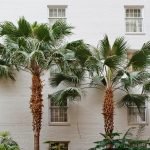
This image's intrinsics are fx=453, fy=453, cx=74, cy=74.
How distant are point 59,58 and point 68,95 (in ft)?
6.02

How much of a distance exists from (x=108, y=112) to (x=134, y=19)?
545cm

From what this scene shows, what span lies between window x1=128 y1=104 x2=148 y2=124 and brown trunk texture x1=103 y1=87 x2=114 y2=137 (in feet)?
7.35

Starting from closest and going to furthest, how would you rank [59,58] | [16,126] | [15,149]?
[15,149] → [59,58] → [16,126]

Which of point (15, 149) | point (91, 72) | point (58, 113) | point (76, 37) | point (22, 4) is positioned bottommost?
point (15, 149)

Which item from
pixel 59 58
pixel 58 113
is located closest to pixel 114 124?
pixel 58 113

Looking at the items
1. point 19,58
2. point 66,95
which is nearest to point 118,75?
point 66,95

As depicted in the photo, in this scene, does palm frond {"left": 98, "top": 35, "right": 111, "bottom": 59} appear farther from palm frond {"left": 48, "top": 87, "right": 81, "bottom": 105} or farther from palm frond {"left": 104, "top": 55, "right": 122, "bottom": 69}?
palm frond {"left": 48, "top": 87, "right": 81, "bottom": 105}

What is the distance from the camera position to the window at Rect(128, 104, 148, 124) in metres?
21.1

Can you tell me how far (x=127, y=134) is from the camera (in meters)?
20.0

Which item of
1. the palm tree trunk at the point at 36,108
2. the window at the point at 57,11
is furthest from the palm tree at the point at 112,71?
the window at the point at 57,11

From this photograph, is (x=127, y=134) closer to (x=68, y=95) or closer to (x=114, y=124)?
(x=114, y=124)

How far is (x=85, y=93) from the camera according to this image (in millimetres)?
20828

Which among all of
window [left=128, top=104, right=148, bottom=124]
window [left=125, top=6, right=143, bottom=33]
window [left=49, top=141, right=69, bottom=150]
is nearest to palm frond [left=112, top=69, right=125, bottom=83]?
window [left=128, top=104, right=148, bottom=124]

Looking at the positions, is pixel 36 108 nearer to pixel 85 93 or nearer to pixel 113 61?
pixel 85 93
